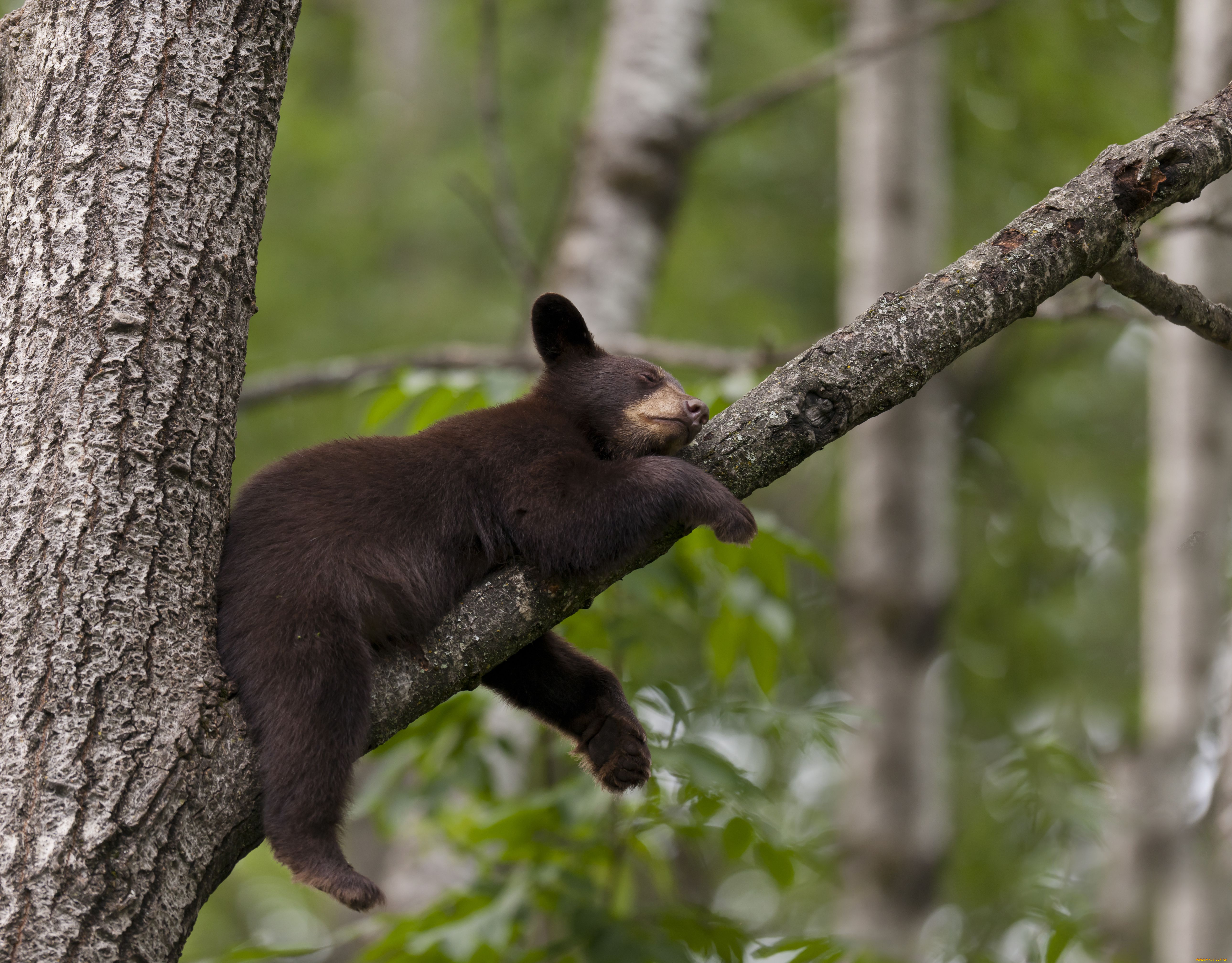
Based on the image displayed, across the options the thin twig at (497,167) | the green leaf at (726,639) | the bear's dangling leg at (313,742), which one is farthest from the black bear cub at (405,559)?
the thin twig at (497,167)

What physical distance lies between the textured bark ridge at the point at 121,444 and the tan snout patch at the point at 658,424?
1421 mm

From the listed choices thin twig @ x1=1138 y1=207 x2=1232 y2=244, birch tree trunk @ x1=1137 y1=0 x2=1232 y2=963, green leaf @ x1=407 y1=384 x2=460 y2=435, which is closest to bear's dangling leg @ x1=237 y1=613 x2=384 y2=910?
green leaf @ x1=407 y1=384 x2=460 y2=435

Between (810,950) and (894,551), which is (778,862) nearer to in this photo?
(810,950)

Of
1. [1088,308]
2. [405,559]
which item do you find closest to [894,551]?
[1088,308]

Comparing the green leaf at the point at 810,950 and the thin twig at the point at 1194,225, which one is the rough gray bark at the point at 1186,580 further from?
the green leaf at the point at 810,950

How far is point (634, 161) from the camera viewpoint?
6641 mm

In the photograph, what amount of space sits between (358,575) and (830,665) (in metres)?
8.06

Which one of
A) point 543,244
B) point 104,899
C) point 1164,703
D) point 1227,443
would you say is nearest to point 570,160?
point 543,244

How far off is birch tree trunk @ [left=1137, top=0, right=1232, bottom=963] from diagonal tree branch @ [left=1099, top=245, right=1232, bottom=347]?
2055mm

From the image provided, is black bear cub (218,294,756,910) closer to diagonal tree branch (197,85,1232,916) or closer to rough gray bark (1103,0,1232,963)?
diagonal tree branch (197,85,1232,916)

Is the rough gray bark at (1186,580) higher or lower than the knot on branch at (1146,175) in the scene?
lower

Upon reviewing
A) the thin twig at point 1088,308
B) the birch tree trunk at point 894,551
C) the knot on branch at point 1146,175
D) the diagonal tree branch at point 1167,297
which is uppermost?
the knot on branch at point 1146,175

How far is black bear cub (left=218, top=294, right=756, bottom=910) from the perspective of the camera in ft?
8.20

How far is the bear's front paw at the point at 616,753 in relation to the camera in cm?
314
